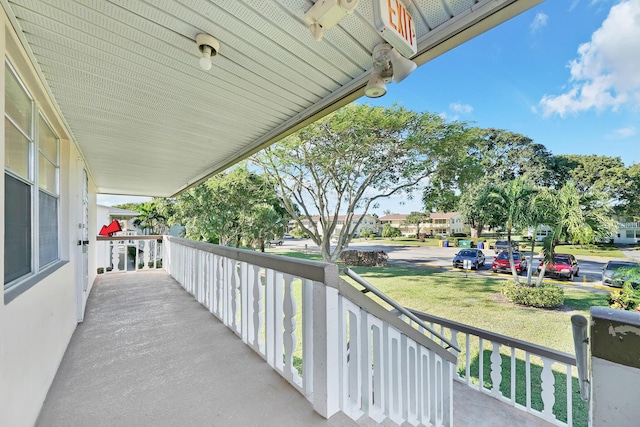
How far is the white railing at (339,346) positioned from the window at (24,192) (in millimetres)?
1308

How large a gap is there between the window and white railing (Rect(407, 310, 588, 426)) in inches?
154

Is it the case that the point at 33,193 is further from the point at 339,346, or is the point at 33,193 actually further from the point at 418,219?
the point at 418,219

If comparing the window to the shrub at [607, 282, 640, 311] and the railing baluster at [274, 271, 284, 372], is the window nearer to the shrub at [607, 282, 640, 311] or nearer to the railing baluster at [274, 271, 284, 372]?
the railing baluster at [274, 271, 284, 372]

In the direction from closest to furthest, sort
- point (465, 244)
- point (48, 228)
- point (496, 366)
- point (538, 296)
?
Answer: 1. point (48, 228)
2. point (496, 366)
3. point (538, 296)
4. point (465, 244)

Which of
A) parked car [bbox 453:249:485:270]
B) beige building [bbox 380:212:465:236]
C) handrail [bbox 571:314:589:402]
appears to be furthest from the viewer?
beige building [bbox 380:212:465:236]

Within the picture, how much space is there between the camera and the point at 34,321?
161 cm

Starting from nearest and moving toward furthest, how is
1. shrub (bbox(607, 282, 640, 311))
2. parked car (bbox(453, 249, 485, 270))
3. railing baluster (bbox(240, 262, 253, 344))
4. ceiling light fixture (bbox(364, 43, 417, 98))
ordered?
ceiling light fixture (bbox(364, 43, 417, 98))
railing baluster (bbox(240, 262, 253, 344))
shrub (bbox(607, 282, 640, 311))
parked car (bbox(453, 249, 485, 270))

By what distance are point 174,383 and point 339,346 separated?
1.20m

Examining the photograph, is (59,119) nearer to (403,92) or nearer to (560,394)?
(560,394)

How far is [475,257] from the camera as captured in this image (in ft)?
51.5

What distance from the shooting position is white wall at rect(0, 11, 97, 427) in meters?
1.23

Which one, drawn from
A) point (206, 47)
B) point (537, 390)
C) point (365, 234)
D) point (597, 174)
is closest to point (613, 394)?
point (206, 47)

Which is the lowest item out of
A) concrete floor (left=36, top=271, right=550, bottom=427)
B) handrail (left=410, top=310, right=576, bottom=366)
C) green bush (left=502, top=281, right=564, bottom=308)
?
green bush (left=502, top=281, right=564, bottom=308)

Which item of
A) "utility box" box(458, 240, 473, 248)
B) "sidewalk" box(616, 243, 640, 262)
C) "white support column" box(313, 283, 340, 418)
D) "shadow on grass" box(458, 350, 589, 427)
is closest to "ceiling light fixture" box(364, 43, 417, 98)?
"white support column" box(313, 283, 340, 418)
